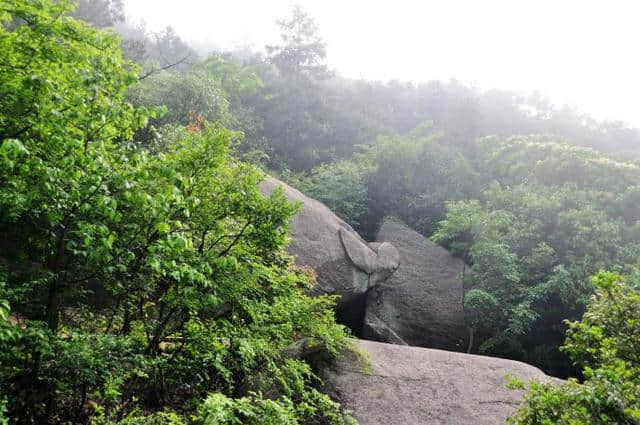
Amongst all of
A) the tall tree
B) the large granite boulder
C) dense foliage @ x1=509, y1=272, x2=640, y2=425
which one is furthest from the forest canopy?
the tall tree

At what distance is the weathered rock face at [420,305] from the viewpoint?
11969 millimetres

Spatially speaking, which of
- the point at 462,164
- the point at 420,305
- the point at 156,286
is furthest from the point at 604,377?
the point at 462,164

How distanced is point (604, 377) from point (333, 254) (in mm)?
7557

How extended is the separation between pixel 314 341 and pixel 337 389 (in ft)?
2.35

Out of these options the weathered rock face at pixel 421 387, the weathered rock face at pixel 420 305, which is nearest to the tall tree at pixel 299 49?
the weathered rock face at pixel 420 305

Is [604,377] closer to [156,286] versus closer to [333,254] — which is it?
[156,286]

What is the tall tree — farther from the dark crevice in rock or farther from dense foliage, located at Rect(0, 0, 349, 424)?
dense foliage, located at Rect(0, 0, 349, 424)

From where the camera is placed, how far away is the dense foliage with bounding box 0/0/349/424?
3.39 m

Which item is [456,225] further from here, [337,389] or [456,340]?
[337,389]

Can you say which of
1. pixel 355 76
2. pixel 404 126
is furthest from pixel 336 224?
pixel 355 76

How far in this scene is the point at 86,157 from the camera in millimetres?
3367

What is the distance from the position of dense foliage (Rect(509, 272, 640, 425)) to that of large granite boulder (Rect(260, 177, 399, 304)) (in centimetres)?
647

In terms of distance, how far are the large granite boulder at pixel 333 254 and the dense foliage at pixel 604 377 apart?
647cm

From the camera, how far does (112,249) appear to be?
3947mm
